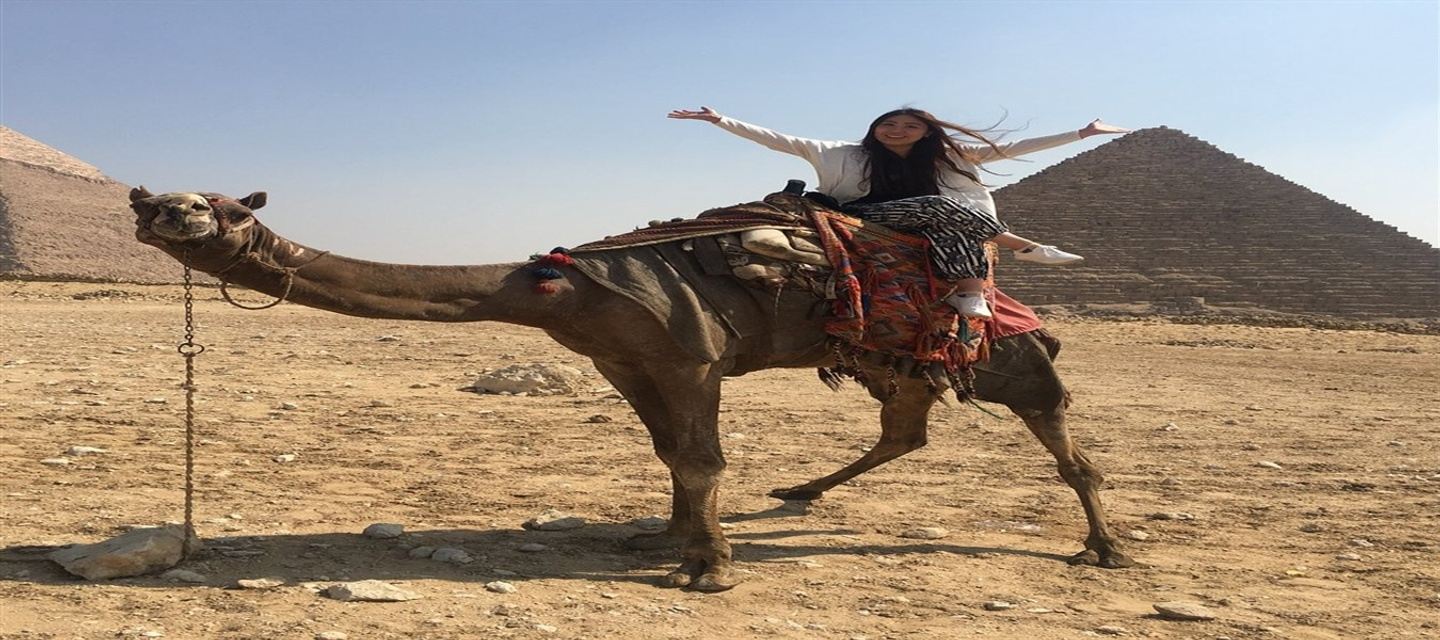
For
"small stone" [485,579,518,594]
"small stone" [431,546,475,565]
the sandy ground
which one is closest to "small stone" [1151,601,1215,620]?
the sandy ground

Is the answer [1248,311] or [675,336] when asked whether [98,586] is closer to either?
[675,336]

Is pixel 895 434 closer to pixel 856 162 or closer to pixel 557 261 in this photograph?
pixel 856 162

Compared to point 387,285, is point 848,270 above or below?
above

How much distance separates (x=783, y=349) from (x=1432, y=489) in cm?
479

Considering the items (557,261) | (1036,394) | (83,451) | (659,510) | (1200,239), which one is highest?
(1200,239)

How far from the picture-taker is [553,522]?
5.45 m

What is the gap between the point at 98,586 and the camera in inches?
159

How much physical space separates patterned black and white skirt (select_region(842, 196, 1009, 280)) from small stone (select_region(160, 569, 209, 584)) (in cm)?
320

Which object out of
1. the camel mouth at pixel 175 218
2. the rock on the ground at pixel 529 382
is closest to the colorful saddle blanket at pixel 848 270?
the camel mouth at pixel 175 218

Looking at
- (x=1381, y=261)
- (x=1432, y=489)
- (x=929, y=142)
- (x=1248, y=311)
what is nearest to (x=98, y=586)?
(x=929, y=142)

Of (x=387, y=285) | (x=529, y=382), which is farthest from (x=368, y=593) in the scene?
(x=529, y=382)

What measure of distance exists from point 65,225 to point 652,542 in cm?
Answer: 10857

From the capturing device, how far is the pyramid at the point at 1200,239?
9569cm

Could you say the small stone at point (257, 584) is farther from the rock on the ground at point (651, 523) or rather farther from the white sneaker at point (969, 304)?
the white sneaker at point (969, 304)
